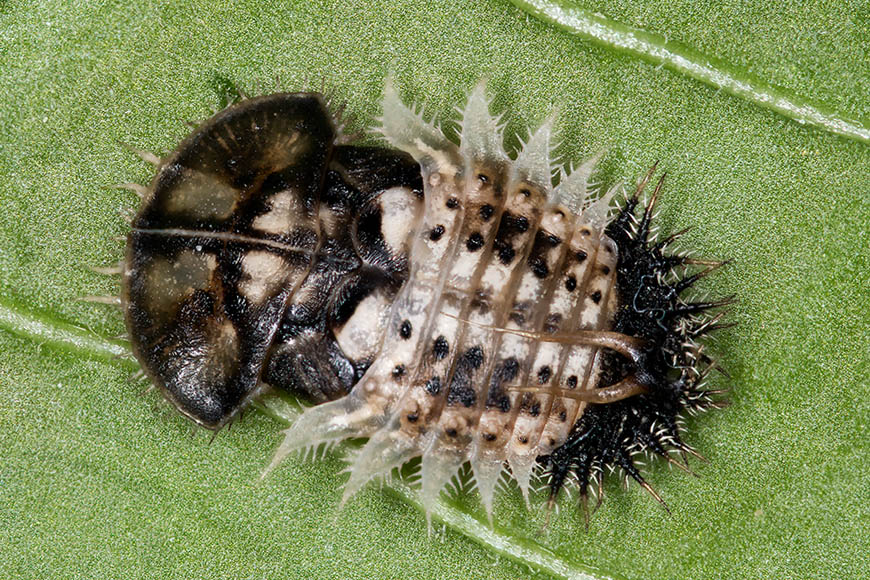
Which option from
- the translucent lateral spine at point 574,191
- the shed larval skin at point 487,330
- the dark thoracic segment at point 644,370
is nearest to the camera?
the shed larval skin at point 487,330

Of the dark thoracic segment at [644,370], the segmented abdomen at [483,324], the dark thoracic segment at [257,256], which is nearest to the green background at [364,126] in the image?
the dark thoracic segment at [644,370]

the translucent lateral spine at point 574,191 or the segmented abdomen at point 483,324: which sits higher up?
the translucent lateral spine at point 574,191

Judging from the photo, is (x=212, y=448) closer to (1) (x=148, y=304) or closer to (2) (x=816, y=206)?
(1) (x=148, y=304)

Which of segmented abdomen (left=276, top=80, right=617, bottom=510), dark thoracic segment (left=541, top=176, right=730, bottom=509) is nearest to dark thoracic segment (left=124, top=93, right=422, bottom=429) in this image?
segmented abdomen (left=276, top=80, right=617, bottom=510)

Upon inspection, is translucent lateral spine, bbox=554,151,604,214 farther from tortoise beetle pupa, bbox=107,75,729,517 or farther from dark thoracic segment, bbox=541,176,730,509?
dark thoracic segment, bbox=541,176,730,509

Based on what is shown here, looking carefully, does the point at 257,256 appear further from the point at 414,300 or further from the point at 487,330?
the point at 487,330

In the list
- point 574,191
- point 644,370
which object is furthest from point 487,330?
point 574,191

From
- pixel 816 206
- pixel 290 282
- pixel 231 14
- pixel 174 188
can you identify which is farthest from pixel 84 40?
pixel 816 206

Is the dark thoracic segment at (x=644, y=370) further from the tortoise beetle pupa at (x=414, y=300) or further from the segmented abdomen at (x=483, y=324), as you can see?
the segmented abdomen at (x=483, y=324)
